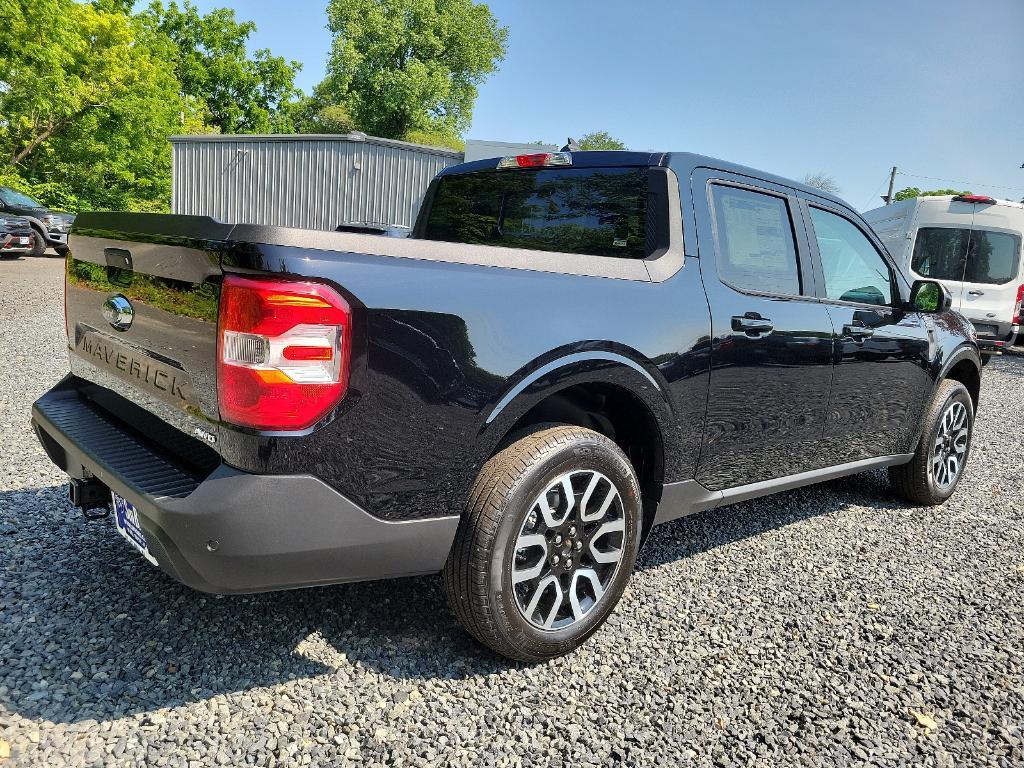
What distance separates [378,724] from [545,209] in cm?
216

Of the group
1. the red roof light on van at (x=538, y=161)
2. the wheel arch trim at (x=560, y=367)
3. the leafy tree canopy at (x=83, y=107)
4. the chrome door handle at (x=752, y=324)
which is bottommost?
the wheel arch trim at (x=560, y=367)

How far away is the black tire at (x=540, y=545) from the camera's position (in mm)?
2398

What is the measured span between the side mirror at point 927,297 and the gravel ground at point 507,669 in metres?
1.38

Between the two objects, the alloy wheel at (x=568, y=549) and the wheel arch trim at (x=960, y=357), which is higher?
the wheel arch trim at (x=960, y=357)

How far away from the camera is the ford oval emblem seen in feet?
8.02

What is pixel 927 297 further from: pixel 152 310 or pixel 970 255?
pixel 970 255

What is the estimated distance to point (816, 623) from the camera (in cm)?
312

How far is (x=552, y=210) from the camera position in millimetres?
3350

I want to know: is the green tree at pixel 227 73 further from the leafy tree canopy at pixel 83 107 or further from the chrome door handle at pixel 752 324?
the chrome door handle at pixel 752 324

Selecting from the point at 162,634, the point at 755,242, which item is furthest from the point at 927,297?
the point at 162,634

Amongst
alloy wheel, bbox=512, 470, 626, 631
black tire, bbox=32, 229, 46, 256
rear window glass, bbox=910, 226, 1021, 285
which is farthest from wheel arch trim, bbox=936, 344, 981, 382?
black tire, bbox=32, 229, 46, 256

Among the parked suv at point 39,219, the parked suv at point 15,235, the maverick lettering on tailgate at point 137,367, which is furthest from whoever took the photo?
the parked suv at point 39,219

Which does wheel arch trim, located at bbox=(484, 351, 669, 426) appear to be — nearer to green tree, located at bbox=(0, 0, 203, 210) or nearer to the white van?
the white van

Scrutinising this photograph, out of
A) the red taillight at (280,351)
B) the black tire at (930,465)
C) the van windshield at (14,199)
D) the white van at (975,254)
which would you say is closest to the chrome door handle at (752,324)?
the red taillight at (280,351)
